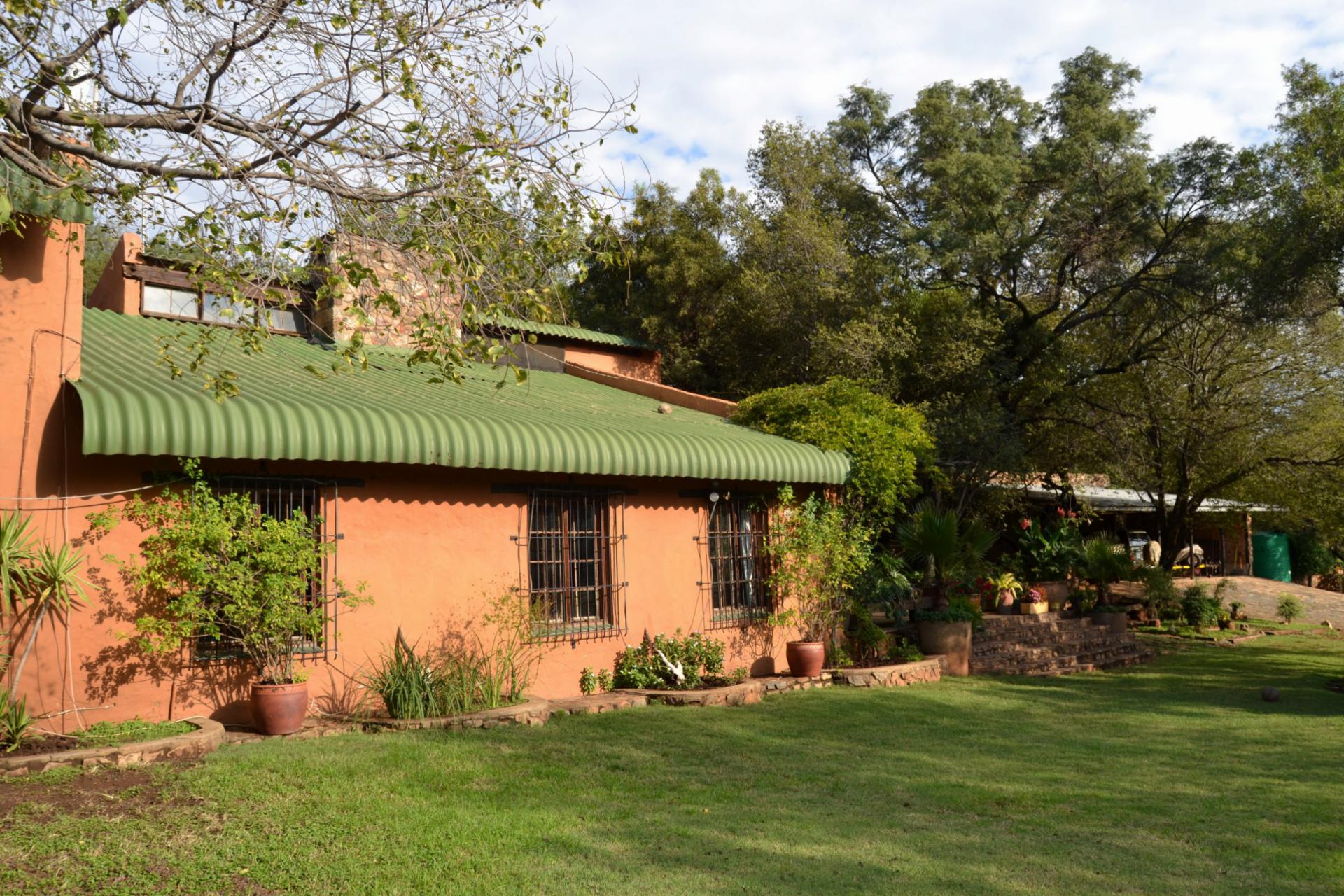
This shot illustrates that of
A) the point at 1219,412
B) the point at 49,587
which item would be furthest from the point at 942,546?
the point at 49,587

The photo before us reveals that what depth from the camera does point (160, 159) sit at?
7273 millimetres

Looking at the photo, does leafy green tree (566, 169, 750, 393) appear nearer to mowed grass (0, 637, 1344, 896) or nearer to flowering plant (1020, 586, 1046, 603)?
flowering plant (1020, 586, 1046, 603)

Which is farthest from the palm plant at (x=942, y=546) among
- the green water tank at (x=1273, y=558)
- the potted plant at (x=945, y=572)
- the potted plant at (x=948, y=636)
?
the green water tank at (x=1273, y=558)

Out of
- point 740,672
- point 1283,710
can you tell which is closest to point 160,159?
point 740,672

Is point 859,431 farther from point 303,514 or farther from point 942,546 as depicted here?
point 303,514

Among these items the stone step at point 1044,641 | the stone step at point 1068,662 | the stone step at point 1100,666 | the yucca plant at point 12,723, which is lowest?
the stone step at point 1100,666

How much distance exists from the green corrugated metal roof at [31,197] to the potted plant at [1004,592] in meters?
16.3

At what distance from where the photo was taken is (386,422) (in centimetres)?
959

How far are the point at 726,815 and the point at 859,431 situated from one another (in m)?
8.38

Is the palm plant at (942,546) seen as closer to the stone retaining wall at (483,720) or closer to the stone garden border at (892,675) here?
the stone garden border at (892,675)

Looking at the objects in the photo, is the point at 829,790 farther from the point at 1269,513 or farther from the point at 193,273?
the point at 1269,513

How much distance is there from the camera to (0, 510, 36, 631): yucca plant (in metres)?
7.50

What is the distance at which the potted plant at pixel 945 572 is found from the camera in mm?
14695

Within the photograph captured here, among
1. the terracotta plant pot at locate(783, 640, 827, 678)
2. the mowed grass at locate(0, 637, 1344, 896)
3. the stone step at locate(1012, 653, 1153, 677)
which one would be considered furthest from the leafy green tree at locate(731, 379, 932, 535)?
the mowed grass at locate(0, 637, 1344, 896)
